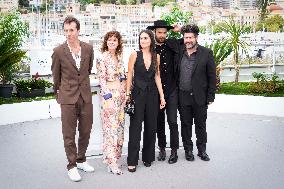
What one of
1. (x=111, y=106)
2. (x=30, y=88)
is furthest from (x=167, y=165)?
A: (x=30, y=88)

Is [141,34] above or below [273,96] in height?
above

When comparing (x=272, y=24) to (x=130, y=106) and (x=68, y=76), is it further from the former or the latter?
(x=68, y=76)

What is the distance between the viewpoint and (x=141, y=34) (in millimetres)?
3908

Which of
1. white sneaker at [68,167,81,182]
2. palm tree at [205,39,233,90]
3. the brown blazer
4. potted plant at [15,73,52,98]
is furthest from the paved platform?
palm tree at [205,39,233,90]

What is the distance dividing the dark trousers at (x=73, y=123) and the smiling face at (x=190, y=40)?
115cm

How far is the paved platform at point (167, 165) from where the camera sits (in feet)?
11.8

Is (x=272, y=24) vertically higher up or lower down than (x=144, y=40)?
higher up

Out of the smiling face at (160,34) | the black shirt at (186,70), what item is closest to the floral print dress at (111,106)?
the smiling face at (160,34)

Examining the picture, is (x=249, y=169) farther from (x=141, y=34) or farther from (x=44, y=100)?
(x=44, y=100)

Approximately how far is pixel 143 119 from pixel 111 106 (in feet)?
1.15

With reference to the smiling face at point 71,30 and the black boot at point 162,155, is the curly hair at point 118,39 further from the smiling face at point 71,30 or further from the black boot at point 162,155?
the black boot at point 162,155

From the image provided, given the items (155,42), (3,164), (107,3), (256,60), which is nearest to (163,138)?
(155,42)

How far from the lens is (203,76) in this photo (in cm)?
416

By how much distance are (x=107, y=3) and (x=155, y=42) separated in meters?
70.8
